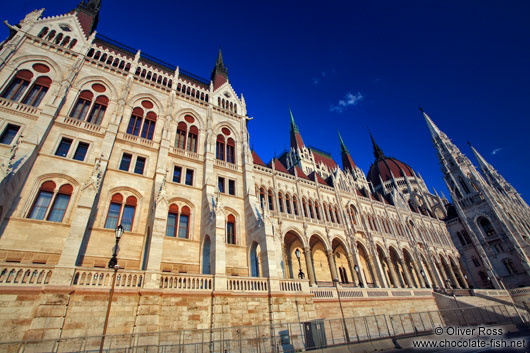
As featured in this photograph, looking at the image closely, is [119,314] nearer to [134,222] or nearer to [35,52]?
[134,222]

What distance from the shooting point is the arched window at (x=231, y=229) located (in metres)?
18.1

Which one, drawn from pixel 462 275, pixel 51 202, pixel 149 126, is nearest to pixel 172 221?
pixel 51 202

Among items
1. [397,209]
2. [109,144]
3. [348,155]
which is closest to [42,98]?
[109,144]

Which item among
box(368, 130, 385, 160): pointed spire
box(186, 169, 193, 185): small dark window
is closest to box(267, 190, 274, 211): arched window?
box(186, 169, 193, 185): small dark window

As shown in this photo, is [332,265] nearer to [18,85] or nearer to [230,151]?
[230,151]

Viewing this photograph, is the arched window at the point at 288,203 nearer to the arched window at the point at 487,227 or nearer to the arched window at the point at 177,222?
the arched window at the point at 177,222

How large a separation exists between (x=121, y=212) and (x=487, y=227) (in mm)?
57760

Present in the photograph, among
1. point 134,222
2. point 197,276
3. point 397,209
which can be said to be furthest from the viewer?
point 397,209

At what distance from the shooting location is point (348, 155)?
2351 inches

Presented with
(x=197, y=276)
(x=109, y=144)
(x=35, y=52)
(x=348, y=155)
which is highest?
(x=348, y=155)

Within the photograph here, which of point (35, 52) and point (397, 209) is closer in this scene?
point (35, 52)

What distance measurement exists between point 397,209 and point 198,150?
34.5 metres

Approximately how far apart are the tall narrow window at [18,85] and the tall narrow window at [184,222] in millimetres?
11924

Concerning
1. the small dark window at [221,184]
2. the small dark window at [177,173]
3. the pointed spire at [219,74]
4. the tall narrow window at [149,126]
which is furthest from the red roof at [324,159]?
the tall narrow window at [149,126]
